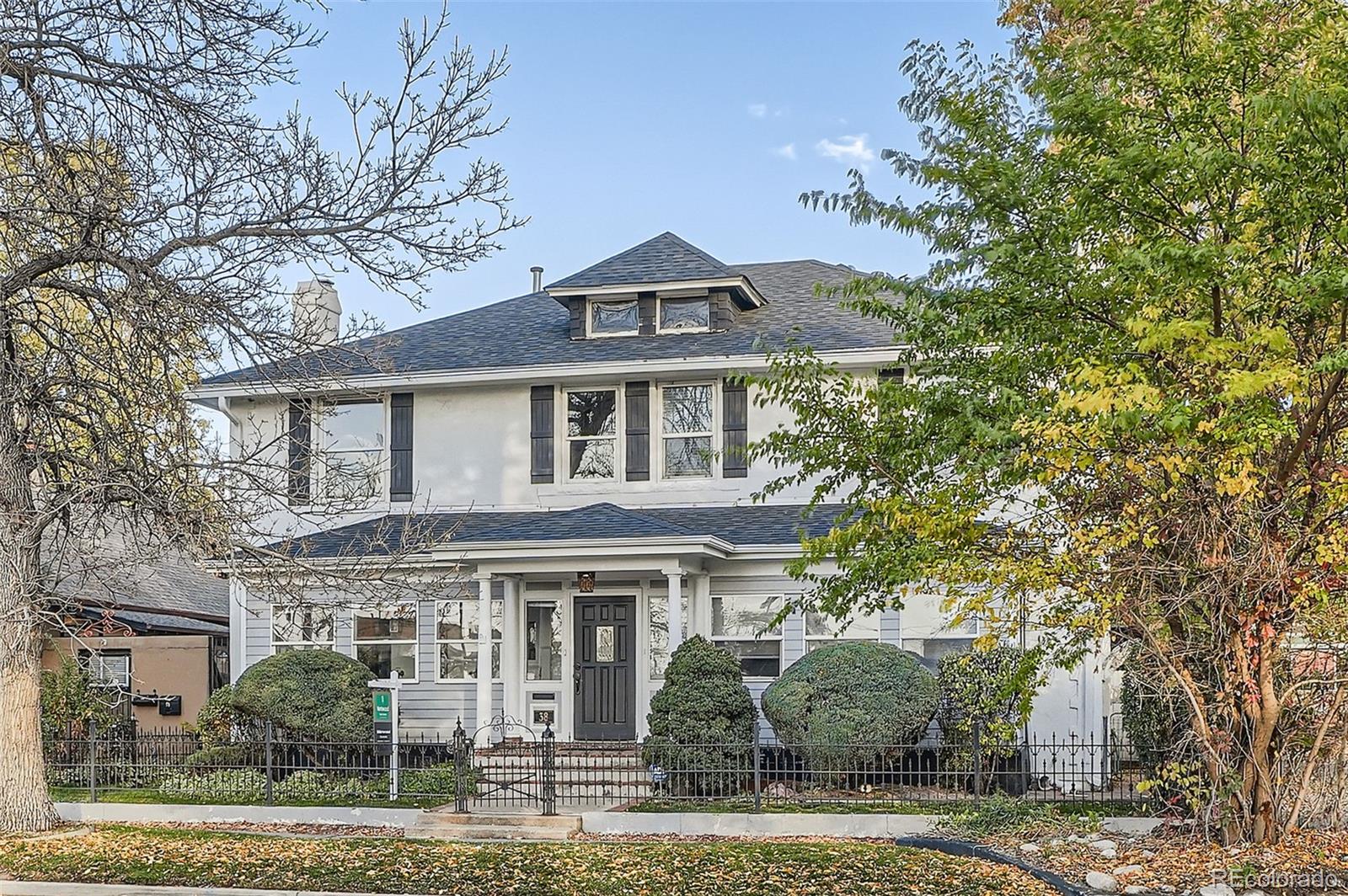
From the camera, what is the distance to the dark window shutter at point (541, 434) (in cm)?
2047

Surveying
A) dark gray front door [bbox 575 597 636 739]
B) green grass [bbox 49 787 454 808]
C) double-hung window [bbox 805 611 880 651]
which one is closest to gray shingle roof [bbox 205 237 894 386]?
dark gray front door [bbox 575 597 636 739]

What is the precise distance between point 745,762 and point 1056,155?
902cm

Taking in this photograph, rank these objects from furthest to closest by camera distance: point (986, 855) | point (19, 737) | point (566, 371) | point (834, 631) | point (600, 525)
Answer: point (566, 371), point (834, 631), point (600, 525), point (19, 737), point (986, 855)

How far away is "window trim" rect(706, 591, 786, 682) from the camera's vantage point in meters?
18.9

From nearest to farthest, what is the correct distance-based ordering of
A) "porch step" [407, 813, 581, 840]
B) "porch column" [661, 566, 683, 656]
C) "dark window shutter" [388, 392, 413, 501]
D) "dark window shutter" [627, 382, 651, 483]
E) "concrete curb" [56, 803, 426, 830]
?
1. "porch step" [407, 813, 581, 840]
2. "concrete curb" [56, 803, 426, 830]
3. "porch column" [661, 566, 683, 656]
4. "dark window shutter" [627, 382, 651, 483]
5. "dark window shutter" [388, 392, 413, 501]

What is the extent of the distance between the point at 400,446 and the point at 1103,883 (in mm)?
13760

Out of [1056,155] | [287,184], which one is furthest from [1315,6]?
[287,184]

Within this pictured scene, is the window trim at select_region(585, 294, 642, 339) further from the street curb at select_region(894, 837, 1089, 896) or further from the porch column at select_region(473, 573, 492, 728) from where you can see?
the street curb at select_region(894, 837, 1089, 896)

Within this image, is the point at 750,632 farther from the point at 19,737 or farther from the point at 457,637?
the point at 19,737

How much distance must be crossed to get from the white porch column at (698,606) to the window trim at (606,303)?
4.50m

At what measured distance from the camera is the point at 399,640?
20.2m

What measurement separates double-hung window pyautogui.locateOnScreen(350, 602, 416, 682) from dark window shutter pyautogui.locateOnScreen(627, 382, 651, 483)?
3977mm

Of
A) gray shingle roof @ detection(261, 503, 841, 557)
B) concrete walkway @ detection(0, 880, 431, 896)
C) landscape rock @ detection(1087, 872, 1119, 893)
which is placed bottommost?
concrete walkway @ detection(0, 880, 431, 896)

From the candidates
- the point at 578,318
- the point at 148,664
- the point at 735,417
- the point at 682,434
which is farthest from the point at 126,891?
the point at 578,318
